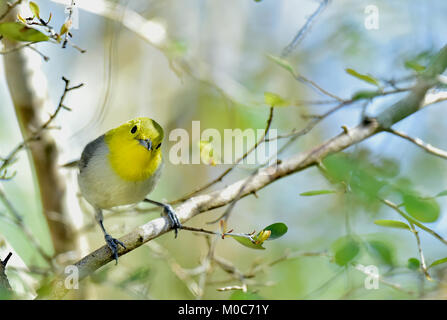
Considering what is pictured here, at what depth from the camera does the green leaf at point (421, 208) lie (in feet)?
4.83

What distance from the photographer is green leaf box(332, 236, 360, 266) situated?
1.74 m

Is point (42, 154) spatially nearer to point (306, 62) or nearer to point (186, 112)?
point (186, 112)

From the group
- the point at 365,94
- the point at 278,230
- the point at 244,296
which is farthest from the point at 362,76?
the point at 244,296

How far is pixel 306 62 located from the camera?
5.07 metres

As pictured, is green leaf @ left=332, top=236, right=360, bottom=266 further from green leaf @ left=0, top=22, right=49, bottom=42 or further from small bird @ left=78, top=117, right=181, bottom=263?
green leaf @ left=0, top=22, right=49, bottom=42

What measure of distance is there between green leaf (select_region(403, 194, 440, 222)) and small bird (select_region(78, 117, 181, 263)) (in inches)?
40.8

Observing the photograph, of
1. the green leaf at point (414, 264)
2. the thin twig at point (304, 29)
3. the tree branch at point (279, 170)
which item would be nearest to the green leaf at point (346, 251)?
the green leaf at point (414, 264)

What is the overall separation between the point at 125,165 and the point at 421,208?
1353 mm

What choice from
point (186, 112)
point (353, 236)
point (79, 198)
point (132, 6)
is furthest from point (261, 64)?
point (353, 236)

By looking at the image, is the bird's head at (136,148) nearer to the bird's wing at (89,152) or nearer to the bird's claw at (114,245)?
the bird's wing at (89,152)

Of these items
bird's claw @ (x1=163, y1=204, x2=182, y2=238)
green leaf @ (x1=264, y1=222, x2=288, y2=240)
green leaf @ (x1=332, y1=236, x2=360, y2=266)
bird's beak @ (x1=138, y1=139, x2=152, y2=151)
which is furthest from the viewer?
bird's beak @ (x1=138, y1=139, x2=152, y2=151)

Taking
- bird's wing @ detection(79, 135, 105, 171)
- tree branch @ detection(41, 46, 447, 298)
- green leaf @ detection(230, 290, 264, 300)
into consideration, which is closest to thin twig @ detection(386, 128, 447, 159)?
tree branch @ detection(41, 46, 447, 298)
